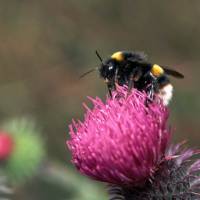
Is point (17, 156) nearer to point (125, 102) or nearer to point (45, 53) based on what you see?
point (125, 102)

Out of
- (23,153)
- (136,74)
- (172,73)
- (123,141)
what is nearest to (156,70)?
(136,74)

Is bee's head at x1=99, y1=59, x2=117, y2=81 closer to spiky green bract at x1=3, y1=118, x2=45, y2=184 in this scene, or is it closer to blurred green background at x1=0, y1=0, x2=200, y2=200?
spiky green bract at x1=3, y1=118, x2=45, y2=184

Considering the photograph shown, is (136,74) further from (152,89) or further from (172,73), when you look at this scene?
(172,73)

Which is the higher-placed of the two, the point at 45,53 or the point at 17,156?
the point at 45,53

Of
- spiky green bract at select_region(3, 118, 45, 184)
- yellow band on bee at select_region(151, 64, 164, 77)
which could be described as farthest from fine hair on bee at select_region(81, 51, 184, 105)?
spiky green bract at select_region(3, 118, 45, 184)

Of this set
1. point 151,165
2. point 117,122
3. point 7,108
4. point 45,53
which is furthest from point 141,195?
point 45,53

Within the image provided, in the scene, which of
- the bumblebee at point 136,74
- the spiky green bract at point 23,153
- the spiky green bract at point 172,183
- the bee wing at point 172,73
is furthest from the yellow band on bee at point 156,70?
the spiky green bract at point 23,153

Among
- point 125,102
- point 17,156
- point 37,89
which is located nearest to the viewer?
point 125,102
